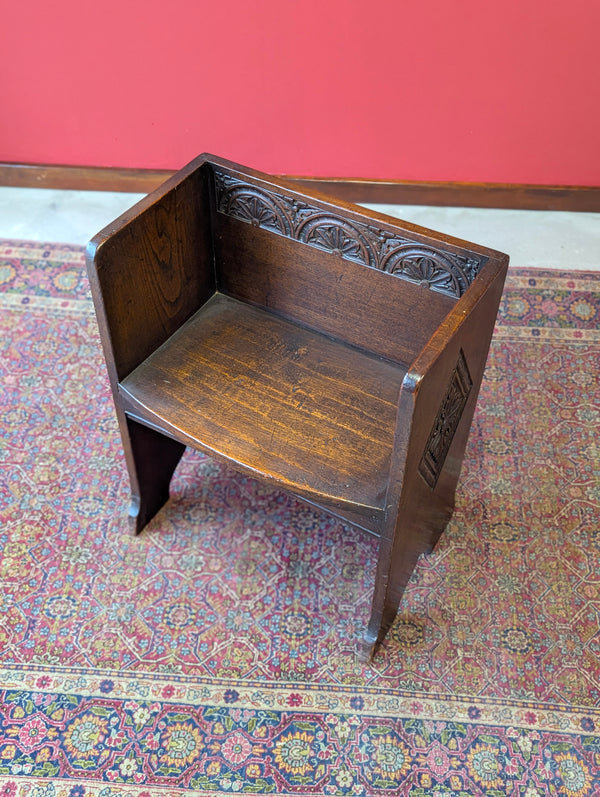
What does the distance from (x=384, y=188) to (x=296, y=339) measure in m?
1.45

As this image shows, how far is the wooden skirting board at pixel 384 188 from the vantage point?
133 inches

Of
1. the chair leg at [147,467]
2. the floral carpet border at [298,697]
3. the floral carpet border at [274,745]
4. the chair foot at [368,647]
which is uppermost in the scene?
the chair leg at [147,467]

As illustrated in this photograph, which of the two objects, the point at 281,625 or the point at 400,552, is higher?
the point at 400,552

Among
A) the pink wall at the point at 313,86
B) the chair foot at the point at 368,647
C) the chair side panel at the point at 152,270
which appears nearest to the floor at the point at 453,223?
the pink wall at the point at 313,86

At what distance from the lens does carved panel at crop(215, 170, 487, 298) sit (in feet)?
6.21

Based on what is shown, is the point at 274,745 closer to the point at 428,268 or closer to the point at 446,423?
the point at 446,423

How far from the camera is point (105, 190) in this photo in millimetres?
3523

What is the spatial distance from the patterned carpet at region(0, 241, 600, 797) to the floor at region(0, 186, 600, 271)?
2.16ft

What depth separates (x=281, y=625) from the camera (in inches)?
86.2

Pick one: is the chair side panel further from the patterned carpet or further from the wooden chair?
the patterned carpet

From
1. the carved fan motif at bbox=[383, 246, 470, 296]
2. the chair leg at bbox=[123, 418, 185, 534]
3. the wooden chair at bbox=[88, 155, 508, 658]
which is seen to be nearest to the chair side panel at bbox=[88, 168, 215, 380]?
the wooden chair at bbox=[88, 155, 508, 658]

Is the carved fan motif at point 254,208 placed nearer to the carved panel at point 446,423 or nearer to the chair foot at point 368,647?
the carved panel at point 446,423

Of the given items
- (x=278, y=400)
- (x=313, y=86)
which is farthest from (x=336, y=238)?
(x=313, y=86)

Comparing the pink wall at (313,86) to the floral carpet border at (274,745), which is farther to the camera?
the pink wall at (313,86)
